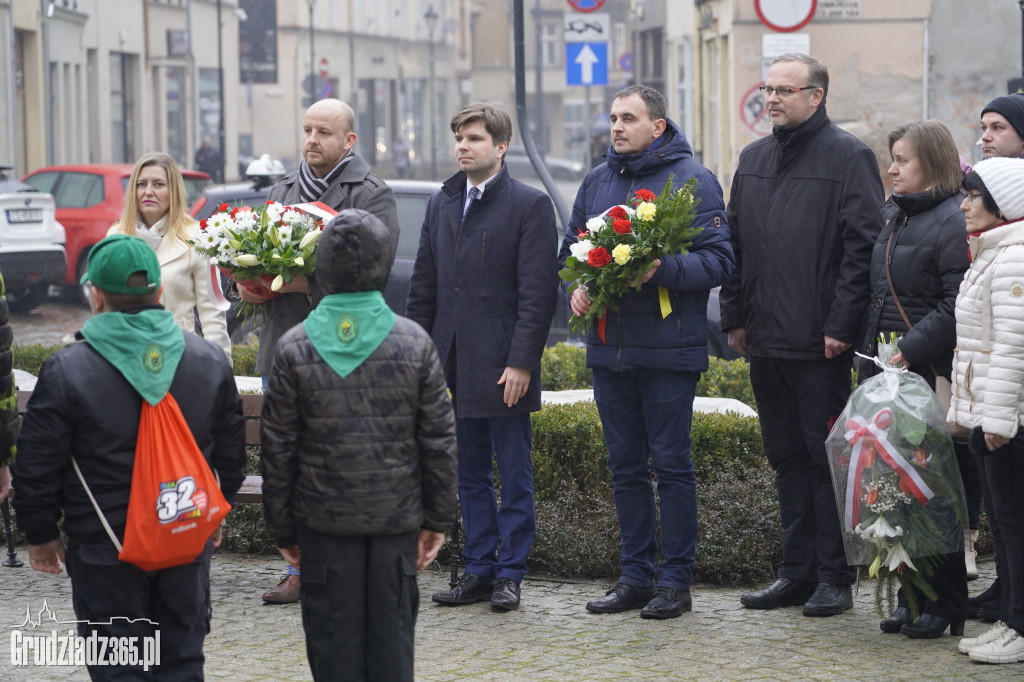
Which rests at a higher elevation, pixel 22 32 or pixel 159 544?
pixel 22 32

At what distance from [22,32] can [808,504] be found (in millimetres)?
30668

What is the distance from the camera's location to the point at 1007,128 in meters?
6.32

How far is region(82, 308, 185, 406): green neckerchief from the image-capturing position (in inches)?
165

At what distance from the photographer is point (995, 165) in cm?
541

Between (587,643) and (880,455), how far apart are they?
134 centimetres

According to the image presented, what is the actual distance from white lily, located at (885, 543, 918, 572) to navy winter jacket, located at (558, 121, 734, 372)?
108cm

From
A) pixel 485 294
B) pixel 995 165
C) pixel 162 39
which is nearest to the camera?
pixel 995 165

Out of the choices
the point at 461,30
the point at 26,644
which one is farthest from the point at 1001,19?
the point at 461,30

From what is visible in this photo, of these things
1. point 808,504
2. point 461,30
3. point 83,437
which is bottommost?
point 808,504

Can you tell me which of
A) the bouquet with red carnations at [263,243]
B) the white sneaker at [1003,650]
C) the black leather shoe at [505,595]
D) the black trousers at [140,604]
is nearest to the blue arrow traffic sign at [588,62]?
the bouquet with red carnations at [263,243]

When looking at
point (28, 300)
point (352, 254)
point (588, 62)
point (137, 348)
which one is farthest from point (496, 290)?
point (588, 62)

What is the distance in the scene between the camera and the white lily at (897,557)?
556 centimetres

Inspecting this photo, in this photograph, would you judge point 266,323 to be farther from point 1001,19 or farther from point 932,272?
point 1001,19

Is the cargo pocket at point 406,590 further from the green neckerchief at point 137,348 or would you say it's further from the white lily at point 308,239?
the white lily at point 308,239
